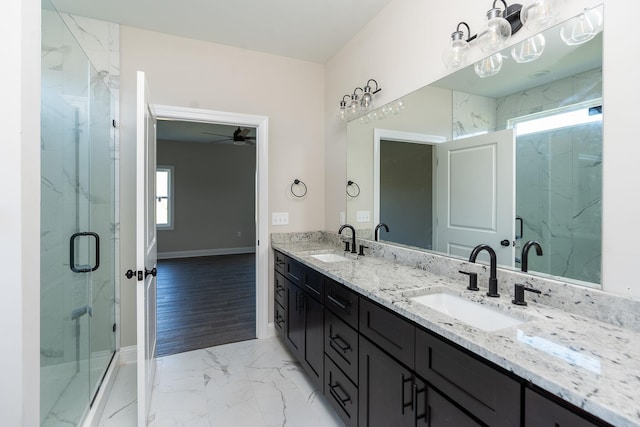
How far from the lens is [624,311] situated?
103cm

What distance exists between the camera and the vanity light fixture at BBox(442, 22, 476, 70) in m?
1.61

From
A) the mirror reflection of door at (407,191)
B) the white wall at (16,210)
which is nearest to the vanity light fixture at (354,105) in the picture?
the mirror reflection of door at (407,191)

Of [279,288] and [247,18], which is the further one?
[279,288]

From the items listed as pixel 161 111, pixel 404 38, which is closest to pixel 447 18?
pixel 404 38

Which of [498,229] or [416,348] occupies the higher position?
[498,229]

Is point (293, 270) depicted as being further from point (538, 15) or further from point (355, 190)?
point (538, 15)

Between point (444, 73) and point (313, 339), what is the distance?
Answer: 1.85 metres

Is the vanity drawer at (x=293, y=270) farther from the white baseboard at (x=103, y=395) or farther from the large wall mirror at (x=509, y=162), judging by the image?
the white baseboard at (x=103, y=395)

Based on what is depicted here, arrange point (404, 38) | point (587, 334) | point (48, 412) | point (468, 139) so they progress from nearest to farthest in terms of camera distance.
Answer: point (587, 334), point (48, 412), point (468, 139), point (404, 38)

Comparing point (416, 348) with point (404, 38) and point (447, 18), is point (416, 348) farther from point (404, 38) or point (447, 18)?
point (404, 38)

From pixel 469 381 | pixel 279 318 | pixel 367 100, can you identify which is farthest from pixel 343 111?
pixel 469 381

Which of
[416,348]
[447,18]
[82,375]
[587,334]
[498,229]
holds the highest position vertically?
[447,18]

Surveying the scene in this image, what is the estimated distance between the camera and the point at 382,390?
1329mm

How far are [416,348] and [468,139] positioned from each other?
3.99ft
